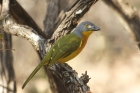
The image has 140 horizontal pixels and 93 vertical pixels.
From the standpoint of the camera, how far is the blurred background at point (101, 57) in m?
8.51

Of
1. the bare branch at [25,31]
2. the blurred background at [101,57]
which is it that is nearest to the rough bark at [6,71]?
the bare branch at [25,31]

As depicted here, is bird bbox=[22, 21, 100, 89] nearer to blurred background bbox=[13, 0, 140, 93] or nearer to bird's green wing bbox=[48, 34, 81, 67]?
Result: bird's green wing bbox=[48, 34, 81, 67]

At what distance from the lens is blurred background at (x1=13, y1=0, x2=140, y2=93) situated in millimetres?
8508

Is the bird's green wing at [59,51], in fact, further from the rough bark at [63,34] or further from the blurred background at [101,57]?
the blurred background at [101,57]

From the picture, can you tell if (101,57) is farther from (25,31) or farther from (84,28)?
(84,28)

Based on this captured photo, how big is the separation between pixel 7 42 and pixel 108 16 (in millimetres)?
5396

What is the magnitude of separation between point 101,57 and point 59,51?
6009 millimetres

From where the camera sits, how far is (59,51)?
350 centimetres

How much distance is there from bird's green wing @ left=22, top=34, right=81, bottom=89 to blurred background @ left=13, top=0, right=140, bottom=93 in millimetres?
4824

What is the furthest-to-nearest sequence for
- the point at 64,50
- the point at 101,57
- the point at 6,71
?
the point at 101,57 < the point at 6,71 < the point at 64,50

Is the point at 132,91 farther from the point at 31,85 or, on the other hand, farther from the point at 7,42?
the point at 7,42

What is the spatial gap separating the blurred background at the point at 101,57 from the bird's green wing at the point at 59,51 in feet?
15.8

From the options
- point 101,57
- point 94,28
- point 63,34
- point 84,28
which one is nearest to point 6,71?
point 63,34

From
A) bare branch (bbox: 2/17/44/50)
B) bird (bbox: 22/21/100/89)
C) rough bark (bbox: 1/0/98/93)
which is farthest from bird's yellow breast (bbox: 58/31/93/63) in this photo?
bare branch (bbox: 2/17/44/50)
